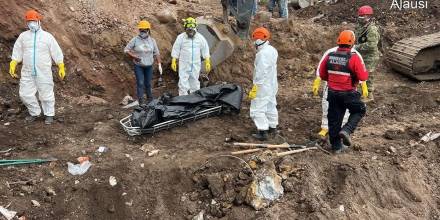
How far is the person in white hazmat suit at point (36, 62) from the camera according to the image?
7.60 meters

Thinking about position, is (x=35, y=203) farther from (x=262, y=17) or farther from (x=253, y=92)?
(x=262, y=17)

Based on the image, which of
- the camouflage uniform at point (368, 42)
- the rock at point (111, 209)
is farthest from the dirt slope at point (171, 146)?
the camouflage uniform at point (368, 42)

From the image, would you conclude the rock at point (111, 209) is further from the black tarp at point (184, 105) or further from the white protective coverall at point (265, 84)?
the white protective coverall at point (265, 84)

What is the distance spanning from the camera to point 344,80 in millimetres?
6598

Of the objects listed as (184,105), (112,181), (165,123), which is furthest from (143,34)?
(112,181)

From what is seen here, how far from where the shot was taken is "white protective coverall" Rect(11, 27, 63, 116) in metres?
7.61

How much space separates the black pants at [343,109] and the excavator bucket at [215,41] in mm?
3749

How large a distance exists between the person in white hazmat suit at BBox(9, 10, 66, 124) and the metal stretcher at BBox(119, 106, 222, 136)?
1294mm

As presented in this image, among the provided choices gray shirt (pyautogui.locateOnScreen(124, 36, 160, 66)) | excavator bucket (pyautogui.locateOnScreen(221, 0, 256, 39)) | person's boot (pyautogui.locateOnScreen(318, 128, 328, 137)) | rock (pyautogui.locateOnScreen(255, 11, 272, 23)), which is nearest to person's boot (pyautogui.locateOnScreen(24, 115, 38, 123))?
gray shirt (pyautogui.locateOnScreen(124, 36, 160, 66))

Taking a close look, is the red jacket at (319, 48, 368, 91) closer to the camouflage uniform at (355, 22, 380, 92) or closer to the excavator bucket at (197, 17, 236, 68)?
the camouflage uniform at (355, 22, 380, 92)

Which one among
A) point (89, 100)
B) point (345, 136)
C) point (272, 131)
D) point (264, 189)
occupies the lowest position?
point (264, 189)

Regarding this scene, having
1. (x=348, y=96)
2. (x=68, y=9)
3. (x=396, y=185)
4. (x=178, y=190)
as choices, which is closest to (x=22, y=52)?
(x=68, y=9)

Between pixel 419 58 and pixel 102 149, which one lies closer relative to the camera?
pixel 102 149

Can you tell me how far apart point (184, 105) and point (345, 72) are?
8.78 ft
